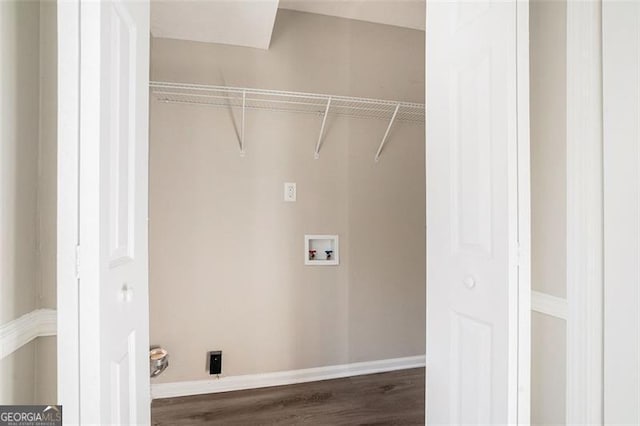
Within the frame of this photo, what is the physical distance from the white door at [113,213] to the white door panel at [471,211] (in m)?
0.96

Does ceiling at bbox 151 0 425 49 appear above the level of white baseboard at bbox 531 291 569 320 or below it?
above

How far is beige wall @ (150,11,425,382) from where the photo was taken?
6.57ft

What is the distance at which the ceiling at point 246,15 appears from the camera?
1699mm

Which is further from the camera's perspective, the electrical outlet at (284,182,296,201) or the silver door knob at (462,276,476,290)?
the electrical outlet at (284,182,296,201)

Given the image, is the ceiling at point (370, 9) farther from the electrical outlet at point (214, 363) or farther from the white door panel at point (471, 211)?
the electrical outlet at point (214, 363)

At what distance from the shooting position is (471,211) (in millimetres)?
989

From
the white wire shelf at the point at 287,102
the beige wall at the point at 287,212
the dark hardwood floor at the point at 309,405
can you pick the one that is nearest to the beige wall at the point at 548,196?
the dark hardwood floor at the point at 309,405

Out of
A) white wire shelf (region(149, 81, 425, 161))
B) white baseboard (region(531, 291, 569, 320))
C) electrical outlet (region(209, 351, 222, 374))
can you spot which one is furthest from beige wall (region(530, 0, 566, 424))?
electrical outlet (region(209, 351, 222, 374))
